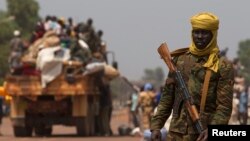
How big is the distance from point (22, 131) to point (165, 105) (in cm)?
1514

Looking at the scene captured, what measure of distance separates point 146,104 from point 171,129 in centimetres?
1768

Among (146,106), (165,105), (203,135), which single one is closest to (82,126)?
(146,106)

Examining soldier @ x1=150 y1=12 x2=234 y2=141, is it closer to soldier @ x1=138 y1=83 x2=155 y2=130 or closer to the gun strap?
the gun strap

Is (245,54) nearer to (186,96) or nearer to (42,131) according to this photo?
(42,131)

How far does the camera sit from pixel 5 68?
61.2 metres

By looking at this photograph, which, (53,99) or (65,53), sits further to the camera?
(65,53)

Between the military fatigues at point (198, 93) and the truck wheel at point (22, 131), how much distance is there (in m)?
15.1

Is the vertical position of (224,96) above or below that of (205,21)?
below

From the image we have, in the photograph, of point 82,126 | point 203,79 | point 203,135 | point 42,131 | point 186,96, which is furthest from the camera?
point 42,131

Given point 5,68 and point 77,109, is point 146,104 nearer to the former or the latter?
point 77,109

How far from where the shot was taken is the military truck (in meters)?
22.4

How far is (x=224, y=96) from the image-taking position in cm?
803

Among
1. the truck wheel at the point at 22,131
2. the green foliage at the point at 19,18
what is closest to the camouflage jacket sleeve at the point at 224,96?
the truck wheel at the point at 22,131

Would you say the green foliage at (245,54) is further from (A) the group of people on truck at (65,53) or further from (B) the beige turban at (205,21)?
(B) the beige turban at (205,21)
